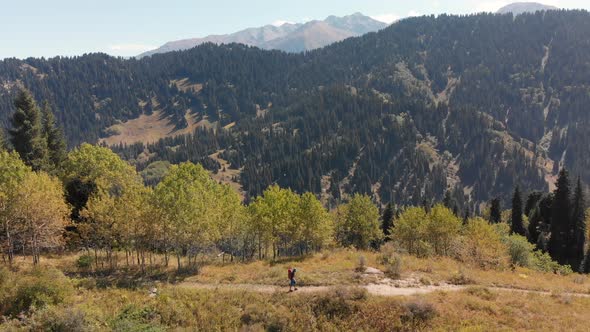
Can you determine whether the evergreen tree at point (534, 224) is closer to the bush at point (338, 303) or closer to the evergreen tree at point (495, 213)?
the evergreen tree at point (495, 213)

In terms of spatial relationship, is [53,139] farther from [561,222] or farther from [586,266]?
[561,222]

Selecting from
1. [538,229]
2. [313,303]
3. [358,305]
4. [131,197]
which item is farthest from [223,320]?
[538,229]

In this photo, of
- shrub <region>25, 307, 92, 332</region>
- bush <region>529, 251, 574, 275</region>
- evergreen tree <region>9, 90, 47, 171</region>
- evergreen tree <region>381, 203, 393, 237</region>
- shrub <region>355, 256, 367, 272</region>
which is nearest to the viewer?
shrub <region>25, 307, 92, 332</region>

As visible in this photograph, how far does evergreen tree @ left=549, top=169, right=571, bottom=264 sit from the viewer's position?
292ft

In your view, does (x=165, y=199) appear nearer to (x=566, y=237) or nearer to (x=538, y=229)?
(x=566, y=237)

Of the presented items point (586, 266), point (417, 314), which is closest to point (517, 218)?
point (586, 266)

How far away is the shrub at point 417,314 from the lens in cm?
2836

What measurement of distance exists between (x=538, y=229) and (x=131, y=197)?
4288 inches

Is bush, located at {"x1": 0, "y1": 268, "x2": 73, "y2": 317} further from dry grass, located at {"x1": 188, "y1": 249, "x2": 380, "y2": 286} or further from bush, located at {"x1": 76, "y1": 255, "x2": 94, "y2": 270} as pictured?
bush, located at {"x1": 76, "y1": 255, "x2": 94, "y2": 270}

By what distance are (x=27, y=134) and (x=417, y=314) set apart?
6628 cm

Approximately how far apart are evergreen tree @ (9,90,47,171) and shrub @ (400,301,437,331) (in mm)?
60791

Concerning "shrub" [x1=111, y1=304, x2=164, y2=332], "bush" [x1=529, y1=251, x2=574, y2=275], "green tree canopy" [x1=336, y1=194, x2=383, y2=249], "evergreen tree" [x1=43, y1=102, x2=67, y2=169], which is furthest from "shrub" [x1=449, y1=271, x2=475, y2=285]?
"evergreen tree" [x1=43, y1=102, x2=67, y2=169]

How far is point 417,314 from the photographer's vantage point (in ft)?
94.9

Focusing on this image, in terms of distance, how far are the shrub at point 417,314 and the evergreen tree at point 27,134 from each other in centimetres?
6079
